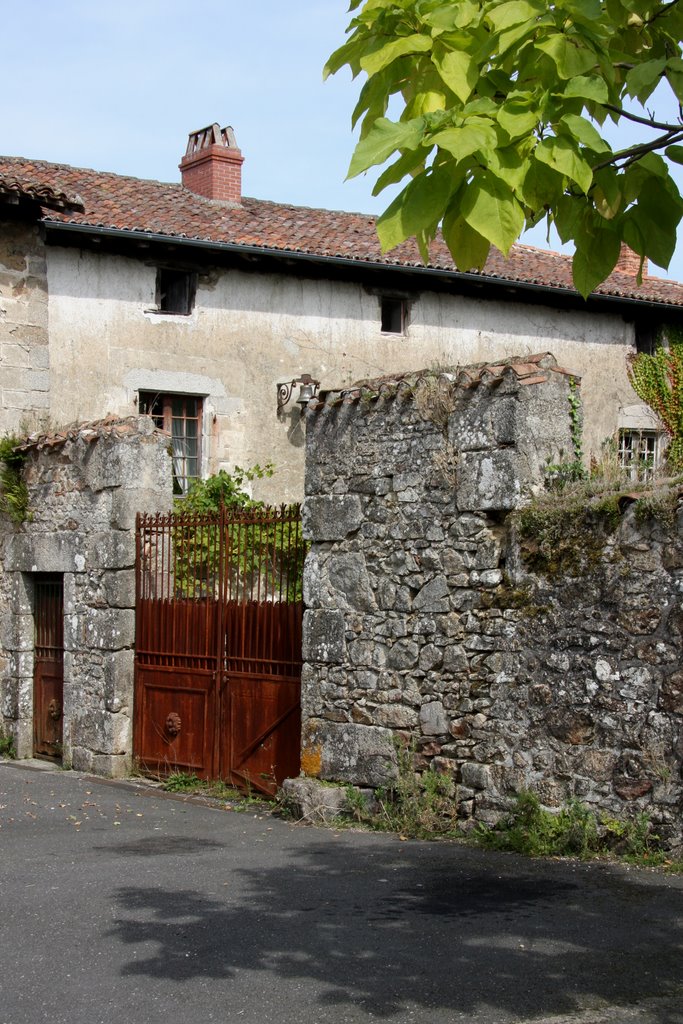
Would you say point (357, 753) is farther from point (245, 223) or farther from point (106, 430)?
point (245, 223)

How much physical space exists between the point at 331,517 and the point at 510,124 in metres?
6.01

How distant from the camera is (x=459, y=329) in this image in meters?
18.0

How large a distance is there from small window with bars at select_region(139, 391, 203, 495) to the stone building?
0.02 meters

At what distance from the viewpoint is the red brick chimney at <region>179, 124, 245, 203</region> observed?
18391 millimetres

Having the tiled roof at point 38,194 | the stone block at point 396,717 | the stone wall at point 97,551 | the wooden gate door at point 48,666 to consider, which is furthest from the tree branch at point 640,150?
the tiled roof at point 38,194

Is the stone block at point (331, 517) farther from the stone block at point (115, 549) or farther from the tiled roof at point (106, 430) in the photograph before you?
the tiled roof at point (106, 430)

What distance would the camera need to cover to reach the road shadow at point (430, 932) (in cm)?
482

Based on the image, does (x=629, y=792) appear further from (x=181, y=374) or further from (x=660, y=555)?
(x=181, y=374)

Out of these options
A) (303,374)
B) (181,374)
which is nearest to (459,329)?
(303,374)

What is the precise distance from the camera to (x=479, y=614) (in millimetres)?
7844

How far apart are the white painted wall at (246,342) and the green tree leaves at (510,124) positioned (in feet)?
39.0

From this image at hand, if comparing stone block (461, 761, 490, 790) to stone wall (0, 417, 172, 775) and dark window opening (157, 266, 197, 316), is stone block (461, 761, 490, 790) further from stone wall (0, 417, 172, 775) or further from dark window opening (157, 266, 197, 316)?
dark window opening (157, 266, 197, 316)

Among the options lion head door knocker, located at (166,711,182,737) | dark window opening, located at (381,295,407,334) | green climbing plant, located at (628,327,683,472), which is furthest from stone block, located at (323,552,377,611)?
green climbing plant, located at (628,327,683,472)

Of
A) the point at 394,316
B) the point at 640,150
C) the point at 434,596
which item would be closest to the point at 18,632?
the point at 434,596
